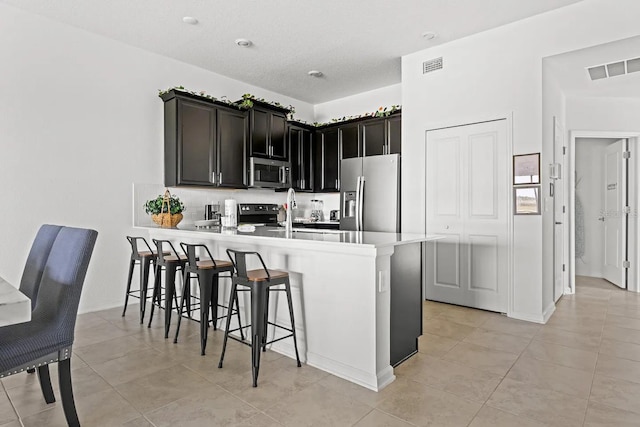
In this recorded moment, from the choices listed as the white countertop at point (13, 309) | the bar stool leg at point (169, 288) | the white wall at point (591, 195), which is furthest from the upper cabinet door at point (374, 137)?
the white countertop at point (13, 309)

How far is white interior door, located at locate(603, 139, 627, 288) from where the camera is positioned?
5047mm

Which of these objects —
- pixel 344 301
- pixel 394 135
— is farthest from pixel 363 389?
pixel 394 135

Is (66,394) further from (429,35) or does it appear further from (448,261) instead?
(429,35)

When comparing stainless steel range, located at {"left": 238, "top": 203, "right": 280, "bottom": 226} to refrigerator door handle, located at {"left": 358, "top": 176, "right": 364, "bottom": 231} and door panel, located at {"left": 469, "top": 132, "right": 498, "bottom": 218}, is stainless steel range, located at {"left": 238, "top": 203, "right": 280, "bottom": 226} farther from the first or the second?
door panel, located at {"left": 469, "top": 132, "right": 498, "bottom": 218}

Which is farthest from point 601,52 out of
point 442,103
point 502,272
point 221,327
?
point 221,327

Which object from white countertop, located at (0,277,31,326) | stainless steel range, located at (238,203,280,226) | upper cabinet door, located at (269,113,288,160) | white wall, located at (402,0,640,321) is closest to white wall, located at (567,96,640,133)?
white wall, located at (402,0,640,321)

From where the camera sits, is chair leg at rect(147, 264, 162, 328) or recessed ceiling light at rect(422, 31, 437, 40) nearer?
chair leg at rect(147, 264, 162, 328)

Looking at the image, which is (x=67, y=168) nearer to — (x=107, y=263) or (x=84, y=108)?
(x=84, y=108)

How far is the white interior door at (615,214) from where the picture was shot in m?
5.05

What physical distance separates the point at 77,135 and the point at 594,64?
211 inches

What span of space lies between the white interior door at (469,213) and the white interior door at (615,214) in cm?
252

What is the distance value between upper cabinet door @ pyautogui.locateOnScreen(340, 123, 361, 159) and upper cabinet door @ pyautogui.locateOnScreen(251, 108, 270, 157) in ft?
4.10

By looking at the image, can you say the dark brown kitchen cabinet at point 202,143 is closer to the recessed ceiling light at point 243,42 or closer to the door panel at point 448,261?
the recessed ceiling light at point 243,42

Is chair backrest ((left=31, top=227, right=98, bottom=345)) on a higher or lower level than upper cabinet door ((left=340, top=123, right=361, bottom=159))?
lower
